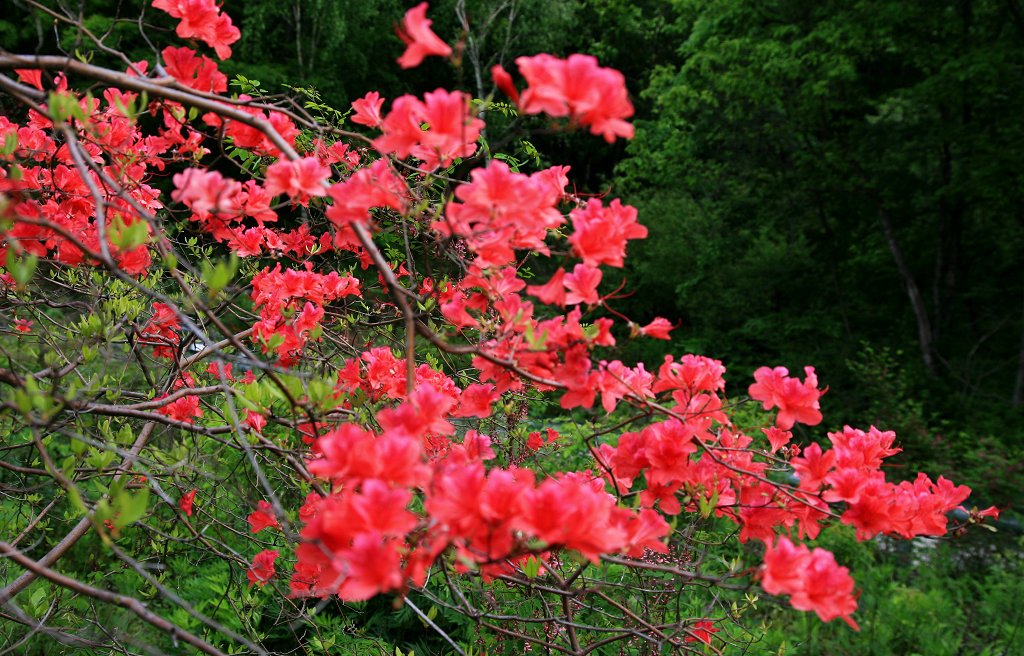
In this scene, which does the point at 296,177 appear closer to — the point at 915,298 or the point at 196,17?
the point at 196,17

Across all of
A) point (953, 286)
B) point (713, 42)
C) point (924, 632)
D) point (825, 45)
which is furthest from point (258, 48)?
point (924, 632)

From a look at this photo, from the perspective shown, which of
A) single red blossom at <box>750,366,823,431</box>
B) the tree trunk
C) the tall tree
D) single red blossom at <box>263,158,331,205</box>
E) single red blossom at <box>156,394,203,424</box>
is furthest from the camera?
the tree trunk

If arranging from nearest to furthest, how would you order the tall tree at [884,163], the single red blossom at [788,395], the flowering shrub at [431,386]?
1. the flowering shrub at [431,386]
2. the single red blossom at [788,395]
3. the tall tree at [884,163]

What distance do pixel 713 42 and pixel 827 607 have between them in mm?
8386

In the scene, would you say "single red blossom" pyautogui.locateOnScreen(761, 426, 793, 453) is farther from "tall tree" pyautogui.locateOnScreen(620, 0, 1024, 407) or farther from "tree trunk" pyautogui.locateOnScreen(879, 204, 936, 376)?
"tree trunk" pyautogui.locateOnScreen(879, 204, 936, 376)

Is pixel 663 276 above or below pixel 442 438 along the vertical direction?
below

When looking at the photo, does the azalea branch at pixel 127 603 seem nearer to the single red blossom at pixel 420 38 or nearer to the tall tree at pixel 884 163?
the single red blossom at pixel 420 38

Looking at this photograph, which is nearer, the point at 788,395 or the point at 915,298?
the point at 788,395

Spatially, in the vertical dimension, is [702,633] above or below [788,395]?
below

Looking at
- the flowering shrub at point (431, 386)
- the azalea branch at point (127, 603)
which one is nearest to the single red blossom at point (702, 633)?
the flowering shrub at point (431, 386)

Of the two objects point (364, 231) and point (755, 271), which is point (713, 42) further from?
point (364, 231)

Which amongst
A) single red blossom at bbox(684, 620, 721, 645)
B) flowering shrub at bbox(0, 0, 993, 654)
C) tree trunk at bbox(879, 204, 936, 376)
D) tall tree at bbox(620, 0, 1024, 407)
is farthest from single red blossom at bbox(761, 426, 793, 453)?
tree trunk at bbox(879, 204, 936, 376)

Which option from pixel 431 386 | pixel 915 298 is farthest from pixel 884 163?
pixel 431 386

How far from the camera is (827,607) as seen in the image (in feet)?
2.85
